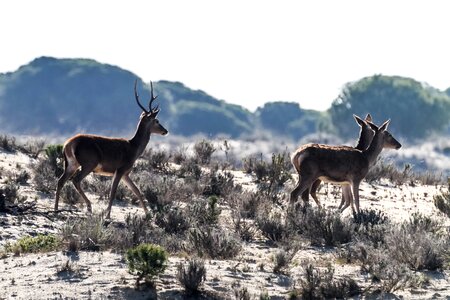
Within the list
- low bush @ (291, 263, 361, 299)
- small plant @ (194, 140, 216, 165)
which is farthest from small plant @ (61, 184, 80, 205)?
small plant @ (194, 140, 216, 165)

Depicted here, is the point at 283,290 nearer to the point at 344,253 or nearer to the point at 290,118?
the point at 344,253

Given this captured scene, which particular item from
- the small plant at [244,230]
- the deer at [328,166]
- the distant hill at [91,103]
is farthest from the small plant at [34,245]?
the distant hill at [91,103]

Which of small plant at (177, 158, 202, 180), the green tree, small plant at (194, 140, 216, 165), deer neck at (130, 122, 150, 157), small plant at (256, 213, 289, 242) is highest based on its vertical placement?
the green tree

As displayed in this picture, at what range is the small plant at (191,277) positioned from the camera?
33.4 feet

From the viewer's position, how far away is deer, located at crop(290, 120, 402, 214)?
16422mm

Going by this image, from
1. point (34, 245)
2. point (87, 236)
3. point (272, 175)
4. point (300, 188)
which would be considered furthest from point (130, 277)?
point (272, 175)

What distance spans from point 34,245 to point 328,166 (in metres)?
6.33

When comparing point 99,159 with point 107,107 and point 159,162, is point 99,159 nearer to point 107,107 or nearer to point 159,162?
point 159,162

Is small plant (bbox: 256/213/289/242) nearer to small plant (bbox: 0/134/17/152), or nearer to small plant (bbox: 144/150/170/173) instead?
small plant (bbox: 144/150/170/173)

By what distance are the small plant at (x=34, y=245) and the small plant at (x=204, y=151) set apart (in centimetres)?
1293

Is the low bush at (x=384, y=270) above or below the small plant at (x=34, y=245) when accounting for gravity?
above

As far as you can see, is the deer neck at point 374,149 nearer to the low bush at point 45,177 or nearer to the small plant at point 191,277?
the low bush at point 45,177

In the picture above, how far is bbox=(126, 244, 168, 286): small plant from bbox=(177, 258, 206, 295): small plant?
0.80 feet

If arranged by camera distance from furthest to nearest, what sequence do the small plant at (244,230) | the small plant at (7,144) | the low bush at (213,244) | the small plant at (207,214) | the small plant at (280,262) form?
the small plant at (7,144)
the small plant at (207,214)
the small plant at (244,230)
the low bush at (213,244)
the small plant at (280,262)
